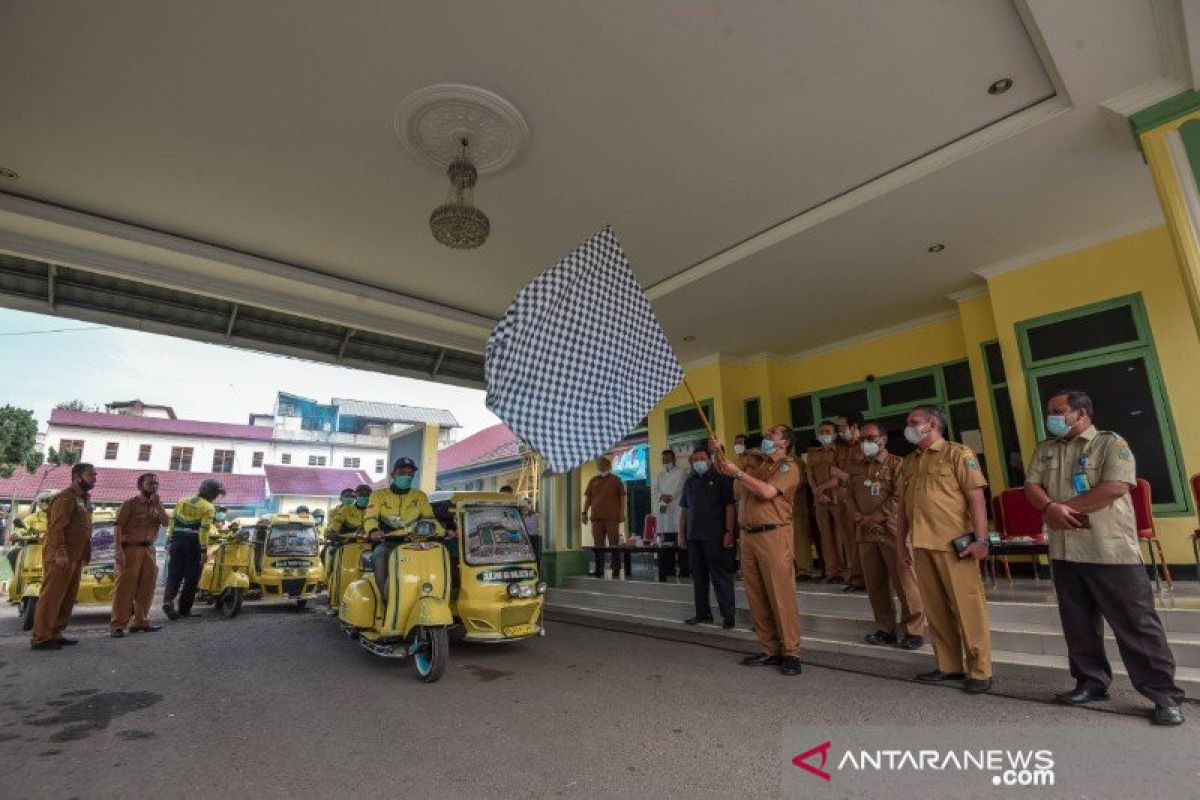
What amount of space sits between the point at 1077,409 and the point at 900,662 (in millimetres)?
2140

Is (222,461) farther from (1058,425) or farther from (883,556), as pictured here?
(1058,425)

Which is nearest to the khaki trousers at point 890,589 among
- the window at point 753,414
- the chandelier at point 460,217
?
the chandelier at point 460,217

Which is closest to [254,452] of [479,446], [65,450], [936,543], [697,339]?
[65,450]

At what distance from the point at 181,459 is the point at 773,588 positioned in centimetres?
3366

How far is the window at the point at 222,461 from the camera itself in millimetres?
29594

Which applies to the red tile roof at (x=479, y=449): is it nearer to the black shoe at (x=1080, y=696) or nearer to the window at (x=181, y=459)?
the window at (x=181, y=459)

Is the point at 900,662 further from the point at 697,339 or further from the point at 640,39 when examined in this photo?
the point at 697,339

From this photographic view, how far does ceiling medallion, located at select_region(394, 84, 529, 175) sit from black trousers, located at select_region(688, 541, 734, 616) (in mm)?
3990

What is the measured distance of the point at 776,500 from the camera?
412 centimetres

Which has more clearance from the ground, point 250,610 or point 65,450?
point 65,450

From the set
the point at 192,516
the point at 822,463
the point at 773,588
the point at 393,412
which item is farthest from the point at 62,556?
the point at 393,412

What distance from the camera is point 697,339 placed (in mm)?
8828

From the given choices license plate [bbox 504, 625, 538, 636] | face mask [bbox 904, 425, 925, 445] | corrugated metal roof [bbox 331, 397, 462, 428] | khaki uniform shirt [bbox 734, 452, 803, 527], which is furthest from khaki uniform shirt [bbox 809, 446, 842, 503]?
corrugated metal roof [bbox 331, 397, 462, 428]

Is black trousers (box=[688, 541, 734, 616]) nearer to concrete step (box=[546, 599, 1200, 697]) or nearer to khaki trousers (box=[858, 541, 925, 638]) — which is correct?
concrete step (box=[546, 599, 1200, 697])
